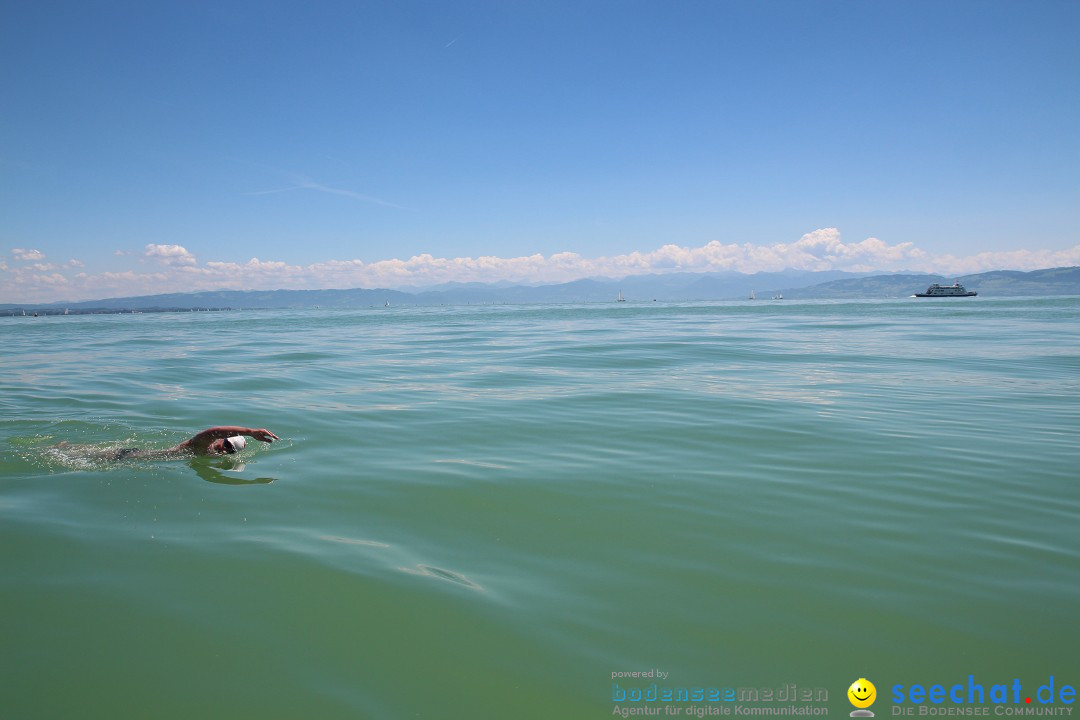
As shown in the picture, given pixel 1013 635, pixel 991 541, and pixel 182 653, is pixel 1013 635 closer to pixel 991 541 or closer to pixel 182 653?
pixel 991 541

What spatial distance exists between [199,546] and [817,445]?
6.77 metres

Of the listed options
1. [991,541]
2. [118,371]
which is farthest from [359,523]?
[118,371]

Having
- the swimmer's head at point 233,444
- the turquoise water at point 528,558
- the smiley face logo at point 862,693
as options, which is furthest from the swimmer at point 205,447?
the smiley face logo at point 862,693

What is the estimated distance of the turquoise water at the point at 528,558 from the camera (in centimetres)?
293

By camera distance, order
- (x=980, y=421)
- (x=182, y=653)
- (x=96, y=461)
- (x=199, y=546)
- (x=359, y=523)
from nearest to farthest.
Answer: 1. (x=182, y=653)
2. (x=199, y=546)
3. (x=359, y=523)
4. (x=96, y=461)
5. (x=980, y=421)

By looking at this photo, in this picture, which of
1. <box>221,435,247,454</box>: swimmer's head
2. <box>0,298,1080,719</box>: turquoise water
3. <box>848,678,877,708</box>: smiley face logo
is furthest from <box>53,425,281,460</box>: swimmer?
<box>848,678,877,708</box>: smiley face logo

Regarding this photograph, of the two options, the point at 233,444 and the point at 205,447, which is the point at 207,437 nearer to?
the point at 205,447

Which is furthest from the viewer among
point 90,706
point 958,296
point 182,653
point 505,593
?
point 958,296

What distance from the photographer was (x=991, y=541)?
172 inches

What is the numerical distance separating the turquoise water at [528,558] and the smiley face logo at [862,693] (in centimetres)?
6

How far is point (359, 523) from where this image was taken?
484cm

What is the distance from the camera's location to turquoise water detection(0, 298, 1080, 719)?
2.93 meters

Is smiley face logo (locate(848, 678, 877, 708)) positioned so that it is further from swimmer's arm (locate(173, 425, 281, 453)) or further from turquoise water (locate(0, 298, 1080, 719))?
swimmer's arm (locate(173, 425, 281, 453))

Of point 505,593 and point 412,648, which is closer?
point 412,648
